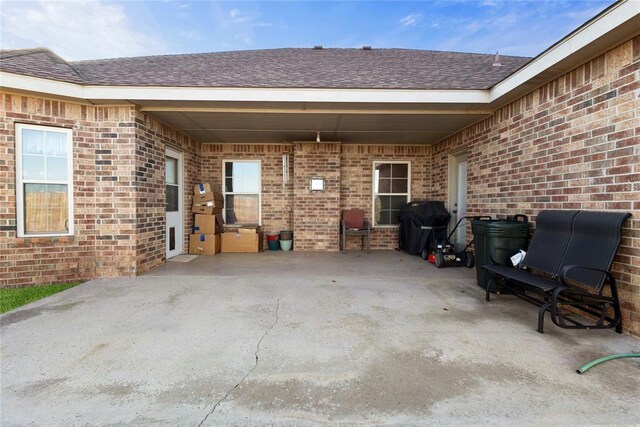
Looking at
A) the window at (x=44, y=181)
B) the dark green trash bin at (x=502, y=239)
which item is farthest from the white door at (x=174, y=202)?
the dark green trash bin at (x=502, y=239)

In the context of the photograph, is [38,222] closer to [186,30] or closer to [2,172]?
[2,172]

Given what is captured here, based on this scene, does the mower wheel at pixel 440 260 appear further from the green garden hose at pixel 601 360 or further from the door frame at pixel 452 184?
the green garden hose at pixel 601 360

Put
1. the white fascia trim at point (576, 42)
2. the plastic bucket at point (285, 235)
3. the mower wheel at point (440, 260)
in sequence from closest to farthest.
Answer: the white fascia trim at point (576, 42) < the mower wheel at point (440, 260) < the plastic bucket at point (285, 235)

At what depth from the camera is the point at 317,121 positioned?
5586mm

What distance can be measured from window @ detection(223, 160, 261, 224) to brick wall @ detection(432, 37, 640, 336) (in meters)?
5.64

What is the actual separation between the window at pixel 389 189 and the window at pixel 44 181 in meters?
6.59

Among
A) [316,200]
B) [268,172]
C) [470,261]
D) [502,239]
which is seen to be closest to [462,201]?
[470,261]

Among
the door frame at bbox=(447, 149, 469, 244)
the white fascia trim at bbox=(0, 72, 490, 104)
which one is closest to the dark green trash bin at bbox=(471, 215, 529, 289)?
the white fascia trim at bbox=(0, 72, 490, 104)

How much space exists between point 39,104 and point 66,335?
383 cm

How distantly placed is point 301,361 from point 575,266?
268 cm

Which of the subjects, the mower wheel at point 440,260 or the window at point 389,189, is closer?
the mower wheel at point 440,260

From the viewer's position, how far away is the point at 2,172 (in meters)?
4.15

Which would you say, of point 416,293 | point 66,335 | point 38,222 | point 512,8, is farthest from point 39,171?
point 512,8

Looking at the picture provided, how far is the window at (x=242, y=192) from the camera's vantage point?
7723 mm
